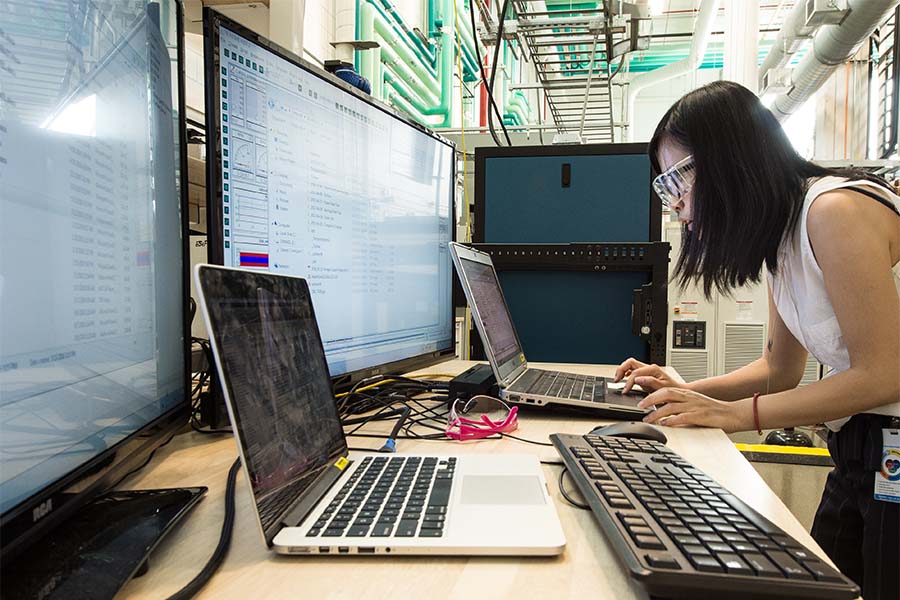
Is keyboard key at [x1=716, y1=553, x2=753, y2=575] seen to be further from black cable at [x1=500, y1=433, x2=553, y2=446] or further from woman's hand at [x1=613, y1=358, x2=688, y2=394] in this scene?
woman's hand at [x1=613, y1=358, x2=688, y2=394]

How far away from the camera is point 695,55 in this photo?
4574 millimetres

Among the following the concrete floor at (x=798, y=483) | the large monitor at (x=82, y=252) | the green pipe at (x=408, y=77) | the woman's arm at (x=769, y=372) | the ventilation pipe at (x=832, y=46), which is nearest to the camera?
the large monitor at (x=82, y=252)

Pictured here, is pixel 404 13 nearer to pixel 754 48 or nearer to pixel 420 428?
pixel 754 48

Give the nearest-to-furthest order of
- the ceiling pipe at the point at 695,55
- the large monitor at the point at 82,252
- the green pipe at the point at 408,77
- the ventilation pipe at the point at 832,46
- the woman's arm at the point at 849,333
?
the large monitor at the point at 82,252
the woman's arm at the point at 849,333
the ventilation pipe at the point at 832,46
the green pipe at the point at 408,77
the ceiling pipe at the point at 695,55

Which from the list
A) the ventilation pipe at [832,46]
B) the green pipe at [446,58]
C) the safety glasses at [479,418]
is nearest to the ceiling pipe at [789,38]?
the ventilation pipe at [832,46]

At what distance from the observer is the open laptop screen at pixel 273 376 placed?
425 millimetres

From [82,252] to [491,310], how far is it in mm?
802

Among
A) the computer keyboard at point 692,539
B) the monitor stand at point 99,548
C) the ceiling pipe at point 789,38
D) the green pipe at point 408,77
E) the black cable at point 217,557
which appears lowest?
the black cable at point 217,557

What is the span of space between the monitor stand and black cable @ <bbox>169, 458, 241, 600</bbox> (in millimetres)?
32

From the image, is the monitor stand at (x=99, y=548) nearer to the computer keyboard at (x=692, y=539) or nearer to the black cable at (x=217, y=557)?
the black cable at (x=217, y=557)

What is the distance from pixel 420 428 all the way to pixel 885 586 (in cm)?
84

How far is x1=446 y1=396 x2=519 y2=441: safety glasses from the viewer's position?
80cm

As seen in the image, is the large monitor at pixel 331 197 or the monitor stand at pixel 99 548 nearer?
the monitor stand at pixel 99 548

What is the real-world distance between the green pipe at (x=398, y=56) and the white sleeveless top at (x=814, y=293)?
214 centimetres
